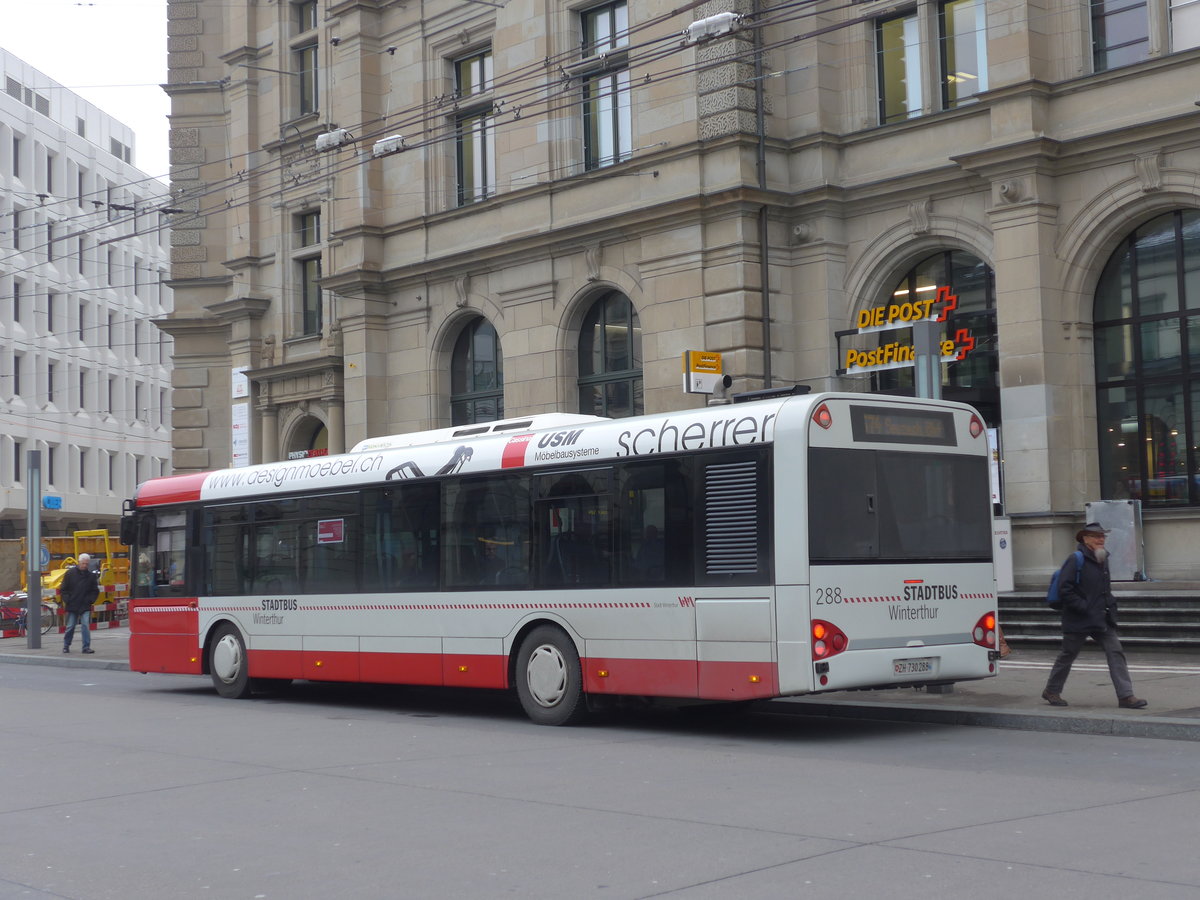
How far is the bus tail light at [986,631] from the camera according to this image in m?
13.5

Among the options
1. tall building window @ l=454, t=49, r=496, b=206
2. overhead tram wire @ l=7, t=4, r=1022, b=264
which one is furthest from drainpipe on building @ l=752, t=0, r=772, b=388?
tall building window @ l=454, t=49, r=496, b=206

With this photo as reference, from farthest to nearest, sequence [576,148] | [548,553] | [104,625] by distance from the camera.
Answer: [104,625] → [576,148] → [548,553]

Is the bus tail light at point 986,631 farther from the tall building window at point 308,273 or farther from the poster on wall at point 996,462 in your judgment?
the tall building window at point 308,273

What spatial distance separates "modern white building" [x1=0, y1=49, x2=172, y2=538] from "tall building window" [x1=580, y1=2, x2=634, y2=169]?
37301 mm

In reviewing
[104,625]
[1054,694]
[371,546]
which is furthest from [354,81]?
[1054,694]

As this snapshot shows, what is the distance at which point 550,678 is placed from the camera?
14.4m

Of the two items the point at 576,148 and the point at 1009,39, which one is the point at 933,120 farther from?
the point at 576,148

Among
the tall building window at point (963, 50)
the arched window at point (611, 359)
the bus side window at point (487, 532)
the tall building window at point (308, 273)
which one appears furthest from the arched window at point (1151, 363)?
the tall building window at point (308, 273)

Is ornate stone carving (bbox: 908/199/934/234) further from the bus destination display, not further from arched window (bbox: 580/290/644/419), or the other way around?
the bus destination display

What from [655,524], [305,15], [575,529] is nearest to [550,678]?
[575,529]

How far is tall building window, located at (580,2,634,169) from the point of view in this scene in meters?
28.4

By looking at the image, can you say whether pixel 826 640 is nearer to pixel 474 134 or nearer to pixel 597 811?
pixel 597 811

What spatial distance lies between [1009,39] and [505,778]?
54.5ft

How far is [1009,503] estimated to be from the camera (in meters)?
23.0
